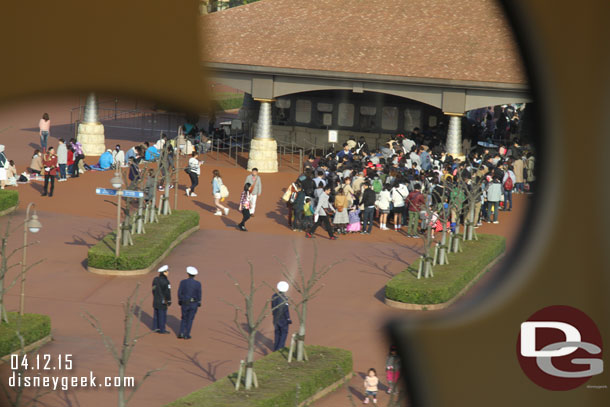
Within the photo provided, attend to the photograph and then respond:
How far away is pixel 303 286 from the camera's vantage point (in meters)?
14.7

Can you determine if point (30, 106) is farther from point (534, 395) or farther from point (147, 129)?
point (147, 129)

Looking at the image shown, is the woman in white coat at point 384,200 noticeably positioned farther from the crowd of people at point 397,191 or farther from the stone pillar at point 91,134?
the stone pillar at point 91,134

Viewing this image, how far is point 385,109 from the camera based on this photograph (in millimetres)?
33281

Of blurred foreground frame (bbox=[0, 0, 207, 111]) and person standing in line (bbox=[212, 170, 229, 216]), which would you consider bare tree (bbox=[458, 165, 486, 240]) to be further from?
blurred foreground frame (bbox=[0, 0, 207, 111])

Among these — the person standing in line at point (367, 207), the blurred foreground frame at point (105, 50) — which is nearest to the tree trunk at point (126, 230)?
the person standing in line at point (367, 207)

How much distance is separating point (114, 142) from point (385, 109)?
9289 millimetres

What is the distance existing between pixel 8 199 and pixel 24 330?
9.46 metres

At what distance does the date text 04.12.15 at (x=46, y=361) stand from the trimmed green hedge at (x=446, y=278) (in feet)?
19.8

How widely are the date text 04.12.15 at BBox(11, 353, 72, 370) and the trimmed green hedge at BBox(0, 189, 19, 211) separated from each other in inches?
367

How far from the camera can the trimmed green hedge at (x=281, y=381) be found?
485 inches

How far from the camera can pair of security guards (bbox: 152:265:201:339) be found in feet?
50.2

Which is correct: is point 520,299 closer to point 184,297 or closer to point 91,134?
point 184,297
